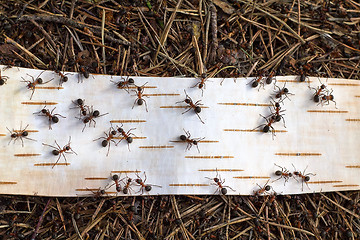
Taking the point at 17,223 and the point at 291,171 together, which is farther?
the point at 291,171

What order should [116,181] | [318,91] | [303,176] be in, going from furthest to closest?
1. [318,91]
2. [303,176]
3. [116,181]

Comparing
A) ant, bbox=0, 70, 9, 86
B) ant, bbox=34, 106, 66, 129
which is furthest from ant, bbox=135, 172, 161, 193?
ant, bbox=0, 70, 9, 86

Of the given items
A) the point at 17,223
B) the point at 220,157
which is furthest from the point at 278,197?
the point at 17,223

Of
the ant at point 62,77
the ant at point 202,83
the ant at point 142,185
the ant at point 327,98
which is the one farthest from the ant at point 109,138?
the ant at point 327,98

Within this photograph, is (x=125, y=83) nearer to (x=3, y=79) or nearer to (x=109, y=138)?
(x=109, y=138)

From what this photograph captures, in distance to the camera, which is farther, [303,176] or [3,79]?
[303,176]

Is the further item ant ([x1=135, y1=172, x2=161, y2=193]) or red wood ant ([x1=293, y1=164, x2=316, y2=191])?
red wood ant ([x1=293, y1=164, x2=316, y2=191])

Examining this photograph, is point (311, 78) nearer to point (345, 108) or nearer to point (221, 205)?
point (345, 108)

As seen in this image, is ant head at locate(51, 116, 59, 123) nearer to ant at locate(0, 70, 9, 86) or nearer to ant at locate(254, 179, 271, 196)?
ant at locate(0, 70, 9, 86)

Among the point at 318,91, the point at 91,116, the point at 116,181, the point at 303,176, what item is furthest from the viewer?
the point at 318,91

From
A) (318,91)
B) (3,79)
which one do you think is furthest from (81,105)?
(318,91)

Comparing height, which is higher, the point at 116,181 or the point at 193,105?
the point at 193,105
